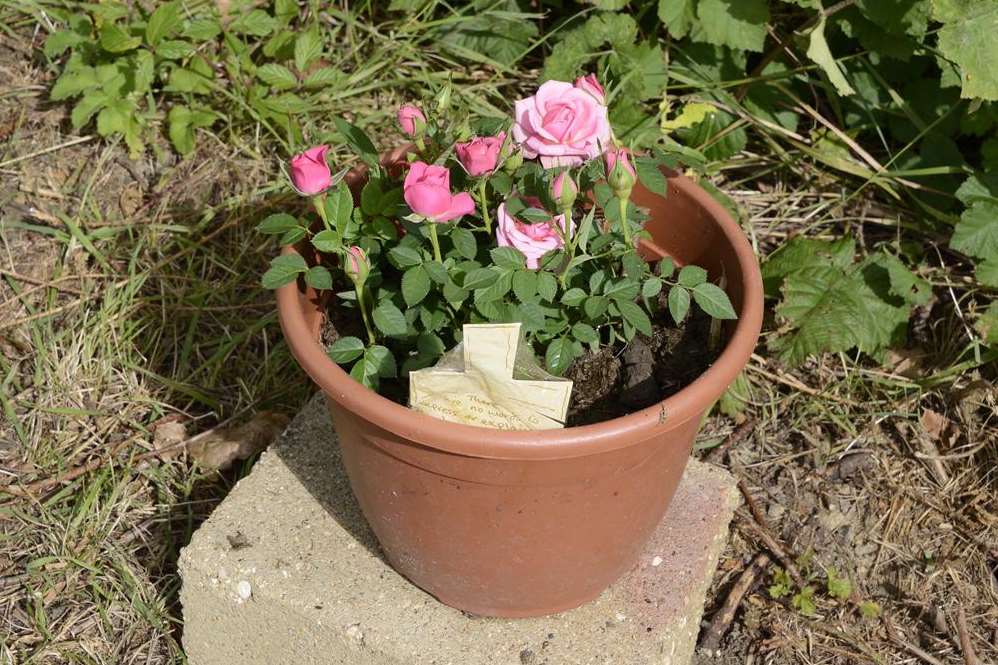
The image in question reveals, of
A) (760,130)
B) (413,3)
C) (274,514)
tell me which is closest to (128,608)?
(274,514)

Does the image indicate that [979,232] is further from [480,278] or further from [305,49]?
[305,49]

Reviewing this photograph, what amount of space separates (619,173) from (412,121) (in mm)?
271

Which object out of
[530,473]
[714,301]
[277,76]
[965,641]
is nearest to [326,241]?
[530,473]

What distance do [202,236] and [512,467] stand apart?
1227 millimetres

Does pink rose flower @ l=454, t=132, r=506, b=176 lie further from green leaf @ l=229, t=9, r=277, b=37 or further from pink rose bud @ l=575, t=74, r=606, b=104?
green leaf @ l=229, t=9, r=277, b=37

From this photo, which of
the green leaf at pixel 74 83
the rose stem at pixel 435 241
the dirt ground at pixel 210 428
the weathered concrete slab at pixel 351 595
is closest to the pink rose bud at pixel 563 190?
the rose stem at pixel 435 241

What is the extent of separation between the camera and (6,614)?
5.91 feet

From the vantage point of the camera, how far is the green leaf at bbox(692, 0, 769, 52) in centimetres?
204

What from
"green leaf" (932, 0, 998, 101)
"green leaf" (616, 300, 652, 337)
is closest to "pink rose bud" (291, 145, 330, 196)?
"green leaf" (616, 300, 652, 337)

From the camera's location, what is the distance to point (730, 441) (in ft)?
6.86

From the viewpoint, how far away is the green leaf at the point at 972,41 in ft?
6.05

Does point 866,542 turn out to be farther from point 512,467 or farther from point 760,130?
point 512,467

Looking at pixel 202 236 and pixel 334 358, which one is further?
pixel 202 236

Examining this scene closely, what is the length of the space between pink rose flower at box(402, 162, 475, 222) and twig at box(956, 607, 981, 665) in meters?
1.21
